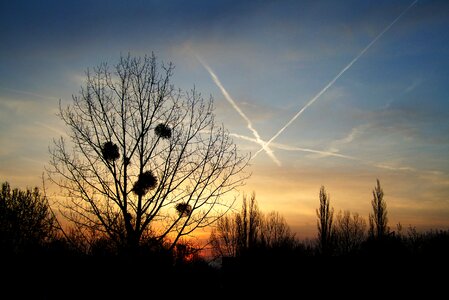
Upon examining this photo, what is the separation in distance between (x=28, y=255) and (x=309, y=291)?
10275 mm

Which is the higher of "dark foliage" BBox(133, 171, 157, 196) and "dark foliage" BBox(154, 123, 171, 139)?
"dark foliage" BBox(154, 123, 171, 139)

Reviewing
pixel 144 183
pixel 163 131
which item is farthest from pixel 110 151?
pixel 163 131

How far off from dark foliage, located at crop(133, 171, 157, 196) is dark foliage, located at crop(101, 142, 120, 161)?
2.55 ft

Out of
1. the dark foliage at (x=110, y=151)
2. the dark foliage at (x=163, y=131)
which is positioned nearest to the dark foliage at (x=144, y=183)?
the dark foliage at (x=110, y=151)

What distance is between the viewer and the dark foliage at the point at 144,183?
7.52m

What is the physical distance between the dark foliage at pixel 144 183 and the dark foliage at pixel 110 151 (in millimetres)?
778

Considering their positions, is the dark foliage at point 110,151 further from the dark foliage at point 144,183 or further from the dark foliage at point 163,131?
the dark foliage at point 163,131

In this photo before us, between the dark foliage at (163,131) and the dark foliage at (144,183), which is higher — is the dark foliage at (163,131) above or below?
above

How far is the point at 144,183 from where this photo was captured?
759 cm

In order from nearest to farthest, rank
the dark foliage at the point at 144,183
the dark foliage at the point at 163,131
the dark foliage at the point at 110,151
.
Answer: the dark foliage at the point at 144,183 → the dark foliage at the point at 110,151 → the dark foliage at the point at 163,131

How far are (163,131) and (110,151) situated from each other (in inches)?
51.3

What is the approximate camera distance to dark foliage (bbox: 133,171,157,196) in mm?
7523

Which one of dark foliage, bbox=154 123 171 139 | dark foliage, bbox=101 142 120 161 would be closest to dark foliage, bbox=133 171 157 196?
dark foliage, bbox=101 142 120 161

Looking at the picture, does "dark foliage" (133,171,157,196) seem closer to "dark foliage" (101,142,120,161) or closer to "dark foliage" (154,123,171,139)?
"dark foliage" (101,142,120,161)
